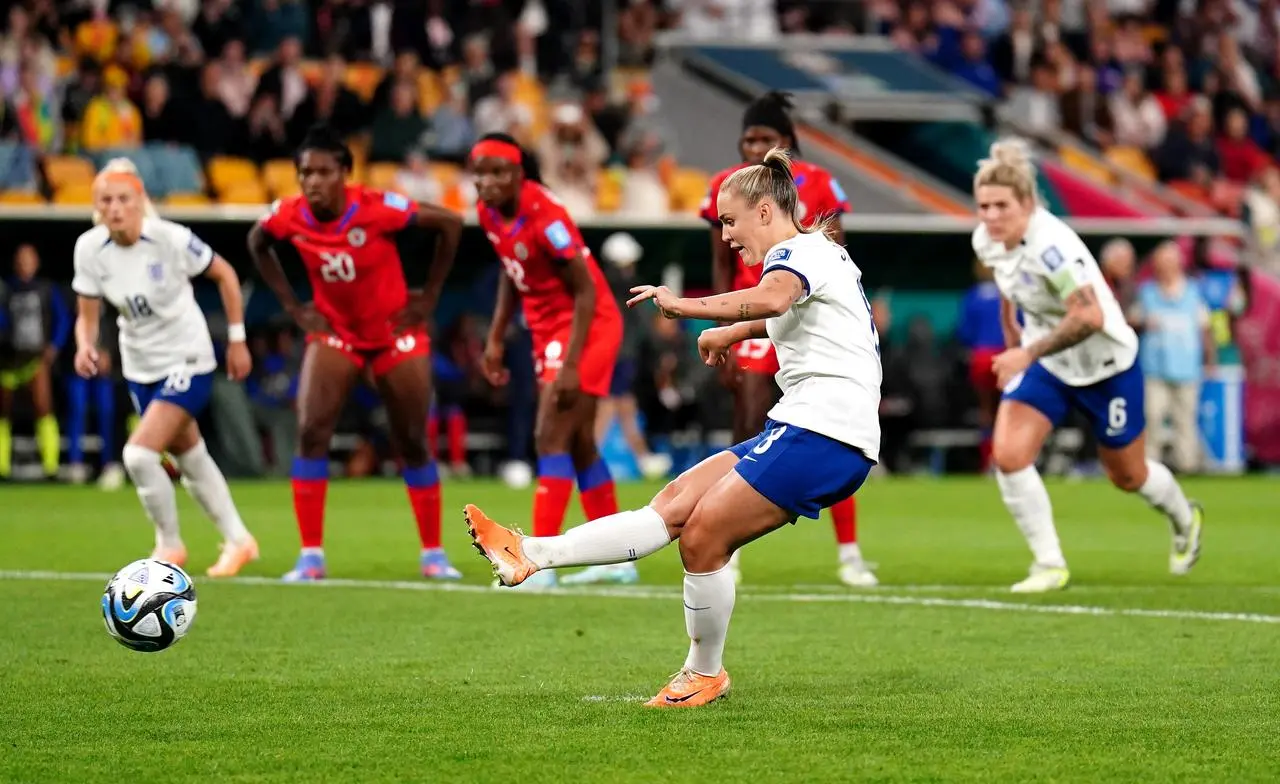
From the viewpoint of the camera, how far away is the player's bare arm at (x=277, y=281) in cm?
1102

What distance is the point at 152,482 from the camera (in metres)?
10.9

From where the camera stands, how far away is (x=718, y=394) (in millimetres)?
22062

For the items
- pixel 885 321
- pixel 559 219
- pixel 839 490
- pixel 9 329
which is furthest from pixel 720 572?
pixel 885 321

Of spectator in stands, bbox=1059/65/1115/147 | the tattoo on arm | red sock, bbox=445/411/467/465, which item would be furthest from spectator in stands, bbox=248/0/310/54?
the tattoo on arm

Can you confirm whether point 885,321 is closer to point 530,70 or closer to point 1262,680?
point 530,70

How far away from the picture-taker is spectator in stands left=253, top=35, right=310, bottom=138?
72.2 ft

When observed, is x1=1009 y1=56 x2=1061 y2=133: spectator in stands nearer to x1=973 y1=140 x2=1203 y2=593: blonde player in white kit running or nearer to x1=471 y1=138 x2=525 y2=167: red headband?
x1=973 y1=140 x2=1203 y2=593: blonde player in white kit running

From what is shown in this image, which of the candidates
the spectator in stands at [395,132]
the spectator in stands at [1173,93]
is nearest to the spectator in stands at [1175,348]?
the spectator in stands at [1173,93]

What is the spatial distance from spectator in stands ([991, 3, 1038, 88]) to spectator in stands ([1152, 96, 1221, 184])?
8.05 feet

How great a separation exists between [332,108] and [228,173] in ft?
5.05

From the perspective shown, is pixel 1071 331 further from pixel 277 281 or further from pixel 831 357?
pixel 277 281

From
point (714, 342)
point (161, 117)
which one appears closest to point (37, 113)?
point (161, 117)

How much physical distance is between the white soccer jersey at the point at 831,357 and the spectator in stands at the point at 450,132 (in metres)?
16.2

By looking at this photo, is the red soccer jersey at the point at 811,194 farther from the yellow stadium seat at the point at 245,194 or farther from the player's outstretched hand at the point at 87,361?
the yellow stadium seat at the point at 245,194
